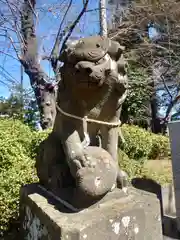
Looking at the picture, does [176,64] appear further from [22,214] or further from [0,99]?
[22,214]

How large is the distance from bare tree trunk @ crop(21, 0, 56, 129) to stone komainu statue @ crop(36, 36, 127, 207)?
147 inches

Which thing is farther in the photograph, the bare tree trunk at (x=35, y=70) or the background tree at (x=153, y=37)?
the background tree at (x=153, y=37)

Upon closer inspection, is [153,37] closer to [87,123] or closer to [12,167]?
[12,167]

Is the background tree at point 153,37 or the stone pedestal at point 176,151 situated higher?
the background tree at point 153,37

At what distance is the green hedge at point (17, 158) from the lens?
241cm

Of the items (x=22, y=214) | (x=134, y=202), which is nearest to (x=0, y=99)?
(x=22, y=214)

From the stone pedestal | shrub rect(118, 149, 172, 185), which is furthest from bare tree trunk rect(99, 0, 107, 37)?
the stone pedestal

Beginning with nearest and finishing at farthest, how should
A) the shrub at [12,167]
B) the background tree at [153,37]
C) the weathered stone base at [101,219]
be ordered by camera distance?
the weathered stone base at [101,219], the shrub at [12,167], the background tree at [153,37]

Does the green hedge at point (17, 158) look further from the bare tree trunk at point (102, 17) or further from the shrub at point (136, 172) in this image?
the bare tree trunk at point (102, 17)

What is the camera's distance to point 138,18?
708 centimetres

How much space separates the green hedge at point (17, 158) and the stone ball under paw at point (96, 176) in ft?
4.86

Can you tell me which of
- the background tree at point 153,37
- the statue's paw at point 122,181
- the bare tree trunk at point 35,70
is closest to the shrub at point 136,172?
the bare tree trunk at point 35,70

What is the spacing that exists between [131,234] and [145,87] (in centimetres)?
744

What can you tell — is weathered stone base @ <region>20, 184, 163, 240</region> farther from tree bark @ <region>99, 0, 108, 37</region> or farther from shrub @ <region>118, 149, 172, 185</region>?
tree bark @ <region>99, 0, 108, 37</region>
